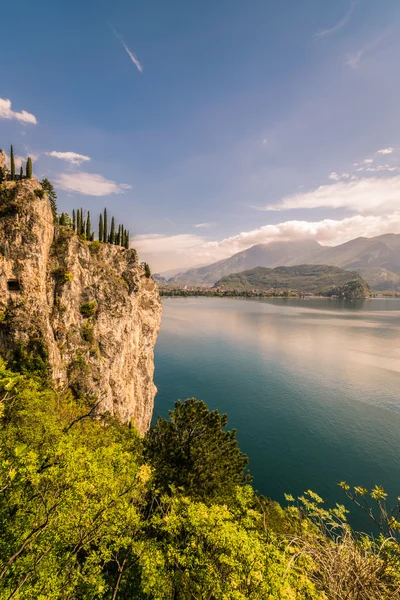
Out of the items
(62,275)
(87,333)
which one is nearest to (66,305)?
(62,275)

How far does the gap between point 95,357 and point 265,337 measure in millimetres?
115000

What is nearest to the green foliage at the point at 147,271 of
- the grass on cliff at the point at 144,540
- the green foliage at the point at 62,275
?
the green foliage at the point at 62,275

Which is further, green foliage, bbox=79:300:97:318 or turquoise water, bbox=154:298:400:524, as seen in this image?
turquoise water, bbox=154:298:400:524

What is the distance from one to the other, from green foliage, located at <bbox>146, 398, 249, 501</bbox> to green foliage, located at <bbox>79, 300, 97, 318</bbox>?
26206 mm

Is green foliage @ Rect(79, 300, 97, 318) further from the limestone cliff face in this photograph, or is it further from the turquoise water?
the turquoise water

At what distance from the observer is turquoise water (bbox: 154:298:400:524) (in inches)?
1917

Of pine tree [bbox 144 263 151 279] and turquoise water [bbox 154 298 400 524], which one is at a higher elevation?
pine tree [bbox 144 263 151 279]

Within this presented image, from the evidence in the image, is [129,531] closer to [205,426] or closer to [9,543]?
[9,543]

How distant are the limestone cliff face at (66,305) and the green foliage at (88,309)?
17 centimetres

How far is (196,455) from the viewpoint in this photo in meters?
24.8

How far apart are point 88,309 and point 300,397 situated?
209ft

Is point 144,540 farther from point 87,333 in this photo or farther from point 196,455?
point 87,333

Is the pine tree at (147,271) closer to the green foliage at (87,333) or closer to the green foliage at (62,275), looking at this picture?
the green foliage at (87,333)

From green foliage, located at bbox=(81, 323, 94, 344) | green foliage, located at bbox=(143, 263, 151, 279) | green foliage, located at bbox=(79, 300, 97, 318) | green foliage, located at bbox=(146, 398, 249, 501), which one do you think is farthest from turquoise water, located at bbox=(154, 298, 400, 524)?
green foliage, located at bbox=(143, 263, 151, 279)
